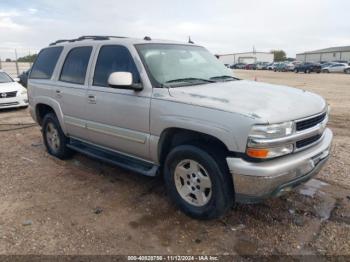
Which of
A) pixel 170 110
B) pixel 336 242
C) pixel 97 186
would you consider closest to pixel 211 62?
pixel 170 110

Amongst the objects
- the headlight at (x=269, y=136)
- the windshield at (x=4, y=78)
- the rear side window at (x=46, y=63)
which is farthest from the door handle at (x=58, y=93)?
the windshield at (x=4, y=78)

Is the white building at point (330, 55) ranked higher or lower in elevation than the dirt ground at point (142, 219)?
higher

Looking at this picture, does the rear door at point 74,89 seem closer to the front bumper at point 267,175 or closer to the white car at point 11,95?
the front bumper at point 267,175

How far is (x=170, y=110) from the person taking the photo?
354 centimetres

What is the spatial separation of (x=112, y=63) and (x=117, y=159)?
127 centimetres

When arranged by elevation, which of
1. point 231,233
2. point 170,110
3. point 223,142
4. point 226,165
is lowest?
point 231,233

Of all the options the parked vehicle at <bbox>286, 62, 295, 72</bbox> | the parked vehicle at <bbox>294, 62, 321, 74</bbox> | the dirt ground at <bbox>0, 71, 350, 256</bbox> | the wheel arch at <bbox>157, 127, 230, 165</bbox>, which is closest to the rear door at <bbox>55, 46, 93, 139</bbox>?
the dirt ground at <bbox>0, 71, 350, 256</bbox>

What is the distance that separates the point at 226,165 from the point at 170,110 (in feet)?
2.75

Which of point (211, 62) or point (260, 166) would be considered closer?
point (260, 166)

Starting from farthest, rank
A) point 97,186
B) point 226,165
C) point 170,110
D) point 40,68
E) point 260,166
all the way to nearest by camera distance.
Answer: point 40,68 → point 97,186 → point 170,110 → point 226,165 → point 260,166

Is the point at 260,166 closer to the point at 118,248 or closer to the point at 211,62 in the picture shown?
the point at 118,248

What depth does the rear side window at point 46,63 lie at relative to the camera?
5.53 meters

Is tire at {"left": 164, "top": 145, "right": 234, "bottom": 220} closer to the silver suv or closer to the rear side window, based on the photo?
the silver suv

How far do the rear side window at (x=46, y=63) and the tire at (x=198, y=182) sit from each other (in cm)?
304
